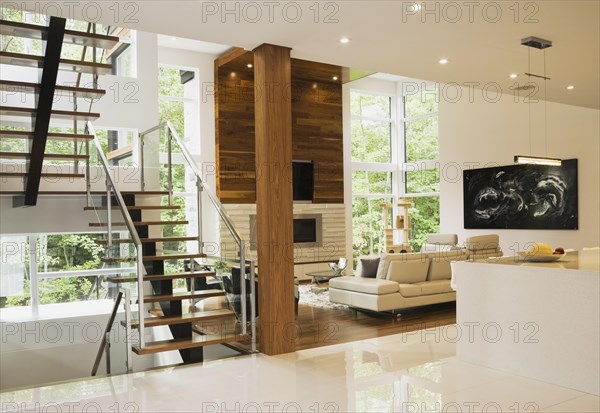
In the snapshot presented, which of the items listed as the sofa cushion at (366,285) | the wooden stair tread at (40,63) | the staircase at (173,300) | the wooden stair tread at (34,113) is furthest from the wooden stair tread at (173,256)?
the sofa cushion at (366,285)

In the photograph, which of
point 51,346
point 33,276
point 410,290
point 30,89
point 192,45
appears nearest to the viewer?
point 30,89

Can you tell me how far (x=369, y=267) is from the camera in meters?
7.79

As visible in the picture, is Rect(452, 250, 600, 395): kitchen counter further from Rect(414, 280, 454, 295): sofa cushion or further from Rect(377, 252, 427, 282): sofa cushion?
Rect(414, 280, 454, 295): sofa cushion

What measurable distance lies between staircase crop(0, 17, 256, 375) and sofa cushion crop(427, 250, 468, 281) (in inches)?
126

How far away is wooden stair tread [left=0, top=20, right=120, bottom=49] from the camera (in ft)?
15.2

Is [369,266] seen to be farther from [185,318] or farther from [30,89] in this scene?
[30,89]

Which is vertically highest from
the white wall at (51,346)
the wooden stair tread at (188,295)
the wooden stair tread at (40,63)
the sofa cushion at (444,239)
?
the wooden stair tread at (40,63)

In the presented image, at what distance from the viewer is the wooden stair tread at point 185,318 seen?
5.15 m

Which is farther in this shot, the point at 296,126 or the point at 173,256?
the point at 296,126

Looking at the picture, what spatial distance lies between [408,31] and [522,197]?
721 cm

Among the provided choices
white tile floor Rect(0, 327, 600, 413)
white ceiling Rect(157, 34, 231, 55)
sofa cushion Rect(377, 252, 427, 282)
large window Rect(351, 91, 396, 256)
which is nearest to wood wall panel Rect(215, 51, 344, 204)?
white ceiling Rect(157, 34, 231, 55)

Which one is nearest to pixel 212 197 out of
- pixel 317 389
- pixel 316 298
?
pixel 317 389

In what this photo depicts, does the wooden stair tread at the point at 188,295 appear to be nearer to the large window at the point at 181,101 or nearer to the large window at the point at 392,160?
the large window at the point at 181,101

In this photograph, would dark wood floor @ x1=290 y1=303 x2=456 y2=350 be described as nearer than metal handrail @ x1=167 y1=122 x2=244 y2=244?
No
